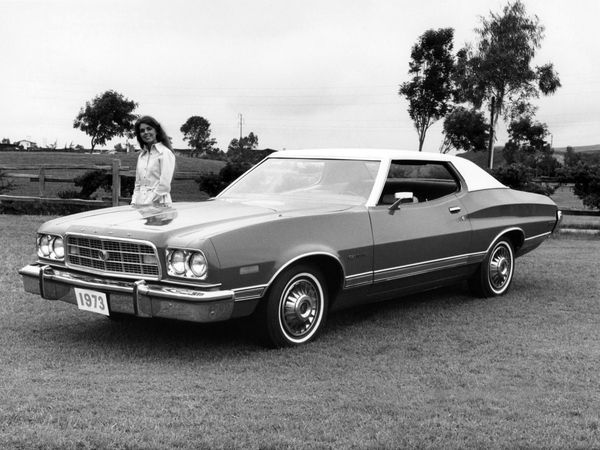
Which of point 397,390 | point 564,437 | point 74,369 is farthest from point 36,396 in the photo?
point 564,437

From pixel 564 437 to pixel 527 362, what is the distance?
1389 millimetres

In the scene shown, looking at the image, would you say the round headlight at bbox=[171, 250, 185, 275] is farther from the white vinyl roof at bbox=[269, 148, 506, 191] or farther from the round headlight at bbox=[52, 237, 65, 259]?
the white vinyl roof at bbox=[269, 148, 506, 191]

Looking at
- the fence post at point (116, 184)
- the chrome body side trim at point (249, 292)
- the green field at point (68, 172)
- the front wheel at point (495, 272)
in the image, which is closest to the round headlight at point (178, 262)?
the chrome body side trim at point (249, 292)

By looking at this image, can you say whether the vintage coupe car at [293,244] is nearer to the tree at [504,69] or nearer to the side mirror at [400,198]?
the side mirror at [400,198]

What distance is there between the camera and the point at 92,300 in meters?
5.17

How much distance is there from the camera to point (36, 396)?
4176mm

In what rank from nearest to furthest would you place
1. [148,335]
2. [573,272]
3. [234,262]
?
1. [234,262]
2. [148,335]
3. [573,272]

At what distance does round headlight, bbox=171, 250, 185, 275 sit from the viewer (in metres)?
Result: 4.86

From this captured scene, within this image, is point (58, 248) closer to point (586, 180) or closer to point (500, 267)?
point (500, 267)

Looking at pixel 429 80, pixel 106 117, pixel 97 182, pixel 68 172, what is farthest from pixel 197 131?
A: pixel 97 182

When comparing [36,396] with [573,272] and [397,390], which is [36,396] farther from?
[573,272]

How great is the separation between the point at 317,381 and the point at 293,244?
3.39ft

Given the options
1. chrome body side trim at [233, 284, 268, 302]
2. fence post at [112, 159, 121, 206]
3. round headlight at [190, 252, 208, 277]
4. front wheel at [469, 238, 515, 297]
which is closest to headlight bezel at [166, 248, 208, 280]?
round headlight at [190, 252, 208, 277]

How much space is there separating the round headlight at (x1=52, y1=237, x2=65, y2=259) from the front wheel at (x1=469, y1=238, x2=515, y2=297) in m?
3.74
